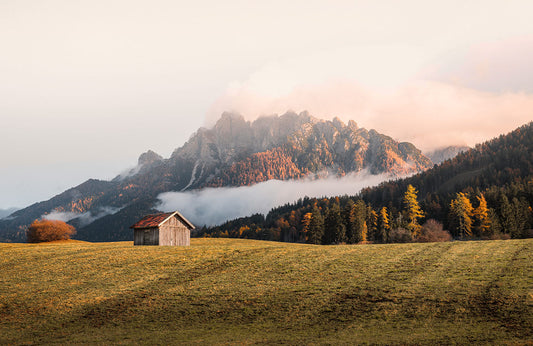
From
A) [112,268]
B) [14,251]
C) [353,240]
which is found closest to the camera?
[112,268]

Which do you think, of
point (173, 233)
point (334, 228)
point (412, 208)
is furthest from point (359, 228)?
point (173, 233)

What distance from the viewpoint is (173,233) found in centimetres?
6831

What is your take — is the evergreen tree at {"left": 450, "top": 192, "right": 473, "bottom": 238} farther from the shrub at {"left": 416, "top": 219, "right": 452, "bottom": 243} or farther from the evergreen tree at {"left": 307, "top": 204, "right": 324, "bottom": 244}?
the evergreen tree at {"left": 307, "top": 204, "right": 324, "bottom": 244}

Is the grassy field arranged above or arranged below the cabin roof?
below

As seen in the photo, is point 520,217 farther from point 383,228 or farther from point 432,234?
point 383,228

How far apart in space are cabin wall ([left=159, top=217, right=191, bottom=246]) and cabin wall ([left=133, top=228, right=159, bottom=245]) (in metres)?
0.99

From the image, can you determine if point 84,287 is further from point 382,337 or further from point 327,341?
point 382,337

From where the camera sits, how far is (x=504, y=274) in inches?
1168

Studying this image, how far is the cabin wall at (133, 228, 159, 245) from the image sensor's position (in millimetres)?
66037

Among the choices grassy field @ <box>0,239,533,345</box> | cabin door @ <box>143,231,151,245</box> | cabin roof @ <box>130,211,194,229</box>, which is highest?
cabin roof @ <box>130,211,194,229</box>

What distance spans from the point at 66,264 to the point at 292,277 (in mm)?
27519

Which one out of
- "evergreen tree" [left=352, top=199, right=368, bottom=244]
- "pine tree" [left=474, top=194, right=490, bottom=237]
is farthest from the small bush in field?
"pine tree" [left=474, top=194, right=490, bottom=237]

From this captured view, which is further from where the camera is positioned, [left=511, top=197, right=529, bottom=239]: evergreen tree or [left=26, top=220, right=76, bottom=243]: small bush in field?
[left=26, top=220, right=76, bottom=243]: small bush in field

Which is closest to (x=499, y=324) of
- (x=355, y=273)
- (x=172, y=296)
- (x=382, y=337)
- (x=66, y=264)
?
(x=382, y=337)
